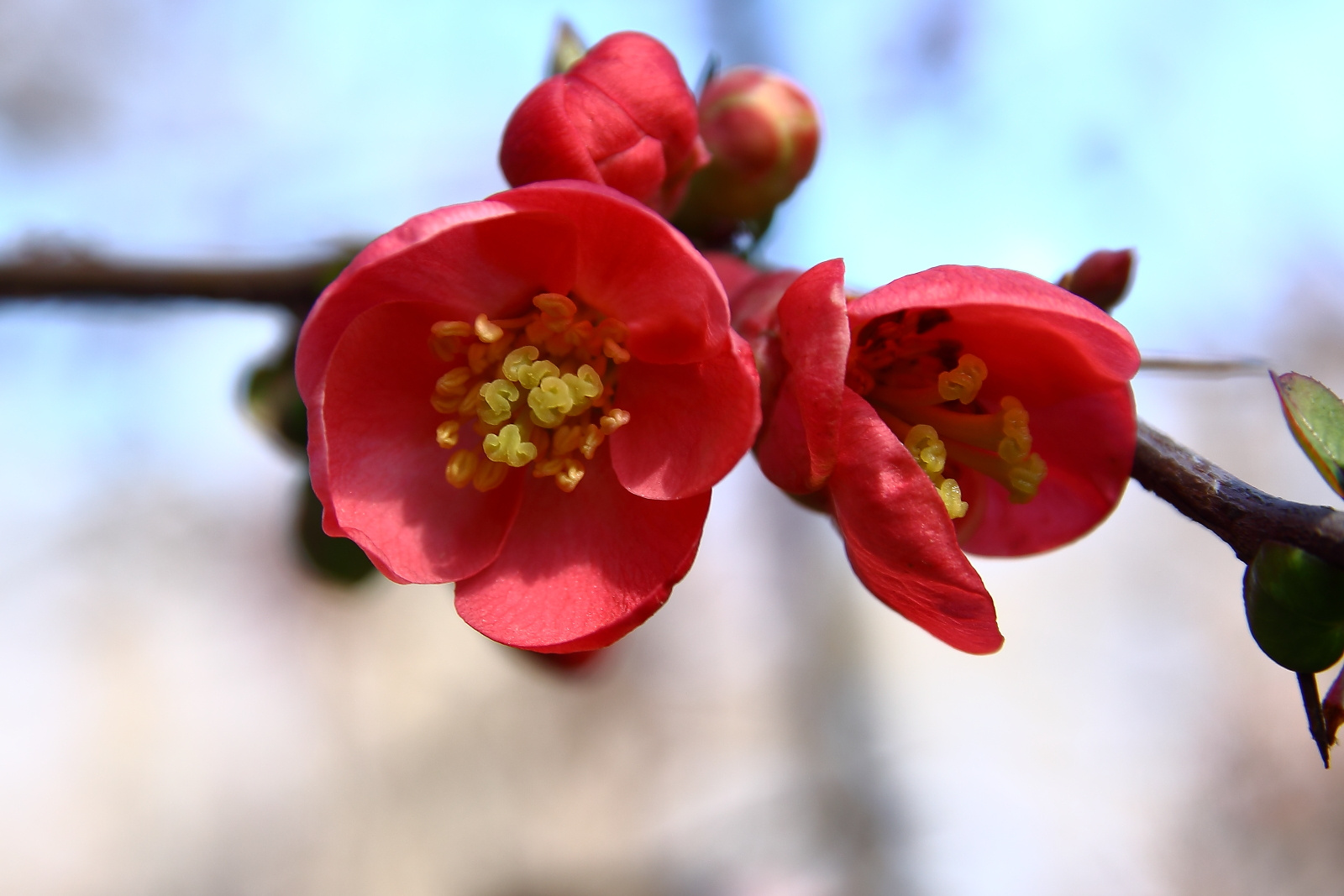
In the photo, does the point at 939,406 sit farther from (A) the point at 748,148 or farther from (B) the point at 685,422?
(A) the point at 748,148

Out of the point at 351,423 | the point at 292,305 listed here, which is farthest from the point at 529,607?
the point at 292,305

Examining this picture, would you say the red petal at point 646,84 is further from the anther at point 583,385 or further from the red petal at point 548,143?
the anther at point 583,385

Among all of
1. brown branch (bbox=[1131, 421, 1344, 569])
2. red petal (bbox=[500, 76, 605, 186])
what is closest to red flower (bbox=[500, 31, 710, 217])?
red petal (bbox=[500, 76, 605, 186])

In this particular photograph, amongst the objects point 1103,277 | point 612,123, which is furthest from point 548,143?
point 1103,277

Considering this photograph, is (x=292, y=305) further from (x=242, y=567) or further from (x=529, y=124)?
→ (x=242, y=567)

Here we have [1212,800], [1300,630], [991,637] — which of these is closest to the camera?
[1300,630]

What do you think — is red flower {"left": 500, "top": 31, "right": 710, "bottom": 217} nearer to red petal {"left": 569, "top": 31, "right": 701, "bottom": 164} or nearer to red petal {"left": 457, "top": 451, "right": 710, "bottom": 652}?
red petal {"left": 569, "top": 31, "right": 701, "bottom": 164}

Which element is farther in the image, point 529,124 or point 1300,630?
point 529,124

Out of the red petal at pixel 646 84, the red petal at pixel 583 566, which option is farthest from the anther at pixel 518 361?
the red petal at pixel 646 84
